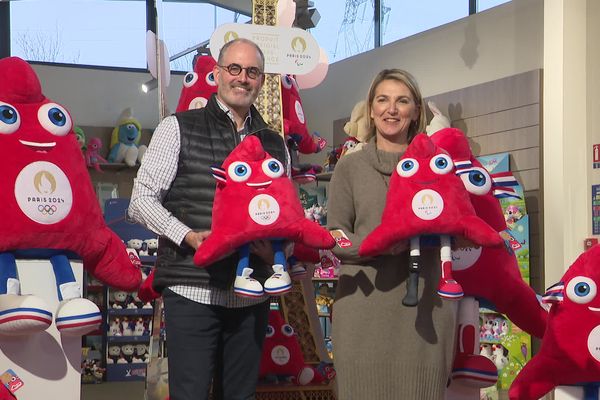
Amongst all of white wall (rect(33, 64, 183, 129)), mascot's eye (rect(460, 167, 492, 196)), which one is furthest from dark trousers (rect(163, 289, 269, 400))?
white wall (rect(33, 64, 183, 129))

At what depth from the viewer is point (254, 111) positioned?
2459 mm

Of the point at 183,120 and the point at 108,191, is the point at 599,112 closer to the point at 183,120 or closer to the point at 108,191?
the point at 183,120


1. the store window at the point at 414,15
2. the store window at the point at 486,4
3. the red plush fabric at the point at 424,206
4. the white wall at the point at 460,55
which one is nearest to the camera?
the red plush fabric at the point at 424,206

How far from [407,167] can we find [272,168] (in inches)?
14.5

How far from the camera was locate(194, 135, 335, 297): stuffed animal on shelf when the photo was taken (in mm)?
2207

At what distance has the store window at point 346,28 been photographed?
8297 mm

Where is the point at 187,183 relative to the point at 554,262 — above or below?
above

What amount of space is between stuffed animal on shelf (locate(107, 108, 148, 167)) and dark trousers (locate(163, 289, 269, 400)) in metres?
6.21

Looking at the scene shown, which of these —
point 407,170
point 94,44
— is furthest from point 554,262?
point 94,44

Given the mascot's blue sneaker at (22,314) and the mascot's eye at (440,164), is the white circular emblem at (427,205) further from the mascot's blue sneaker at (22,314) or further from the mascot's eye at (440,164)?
the mascot's blue sneaker at (22,314)

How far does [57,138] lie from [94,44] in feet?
22.8

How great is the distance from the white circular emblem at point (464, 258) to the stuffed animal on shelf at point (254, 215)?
0.66m

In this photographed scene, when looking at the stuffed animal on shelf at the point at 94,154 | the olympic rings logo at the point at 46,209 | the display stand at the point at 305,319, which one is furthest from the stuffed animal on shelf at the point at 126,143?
the olympic rings logo at the point at 46,209

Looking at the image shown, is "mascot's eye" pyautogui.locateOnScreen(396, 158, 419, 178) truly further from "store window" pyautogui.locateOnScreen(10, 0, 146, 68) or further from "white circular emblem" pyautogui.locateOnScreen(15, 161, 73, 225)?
"store window" pyautogui.locateOnScreen(10, 0, 146, 68)
